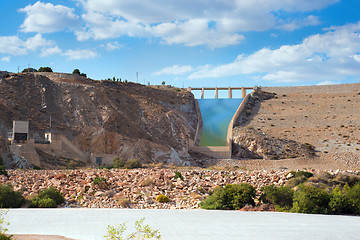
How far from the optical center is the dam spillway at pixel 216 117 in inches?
2276

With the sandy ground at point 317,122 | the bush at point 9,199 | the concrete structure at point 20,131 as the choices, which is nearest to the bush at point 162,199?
the bush at point 9,199

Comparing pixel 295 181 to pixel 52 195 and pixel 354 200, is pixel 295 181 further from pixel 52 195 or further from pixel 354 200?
pixel 52 195

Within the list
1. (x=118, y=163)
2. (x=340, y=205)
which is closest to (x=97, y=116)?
(x=118, y=163)

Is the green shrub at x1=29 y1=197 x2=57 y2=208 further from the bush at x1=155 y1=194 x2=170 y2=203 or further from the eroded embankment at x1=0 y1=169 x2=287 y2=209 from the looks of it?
the bush at x1=155 y1=194 x2=170 y2=203

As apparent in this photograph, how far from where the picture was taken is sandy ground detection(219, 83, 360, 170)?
48.5m

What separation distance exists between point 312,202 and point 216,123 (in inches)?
1845

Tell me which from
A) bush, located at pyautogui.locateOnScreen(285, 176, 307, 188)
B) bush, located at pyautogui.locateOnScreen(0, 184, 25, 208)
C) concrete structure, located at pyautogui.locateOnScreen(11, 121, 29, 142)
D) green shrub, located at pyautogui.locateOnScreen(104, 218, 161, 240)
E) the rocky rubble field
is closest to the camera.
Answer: green shrub, located at pyautogui.locateOnScreen(104, 218, 161, 240)

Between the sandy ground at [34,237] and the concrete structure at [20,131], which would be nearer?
the sandy ground at [34,237]

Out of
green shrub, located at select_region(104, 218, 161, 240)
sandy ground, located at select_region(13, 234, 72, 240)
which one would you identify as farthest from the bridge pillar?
green shrub, located at select_region(104, 218, 161, 240)

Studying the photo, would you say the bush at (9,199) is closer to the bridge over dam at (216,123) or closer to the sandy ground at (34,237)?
the sandy ground at (34,237)

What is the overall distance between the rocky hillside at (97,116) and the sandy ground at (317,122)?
8.93 m

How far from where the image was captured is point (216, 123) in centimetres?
6166

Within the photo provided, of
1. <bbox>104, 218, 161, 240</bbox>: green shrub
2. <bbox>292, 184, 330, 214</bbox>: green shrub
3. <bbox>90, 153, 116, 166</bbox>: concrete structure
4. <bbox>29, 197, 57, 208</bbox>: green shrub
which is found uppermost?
<bbox>104, 218, 161, 240</bbox>: green shrub

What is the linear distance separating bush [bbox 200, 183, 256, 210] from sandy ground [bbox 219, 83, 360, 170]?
30587mm
